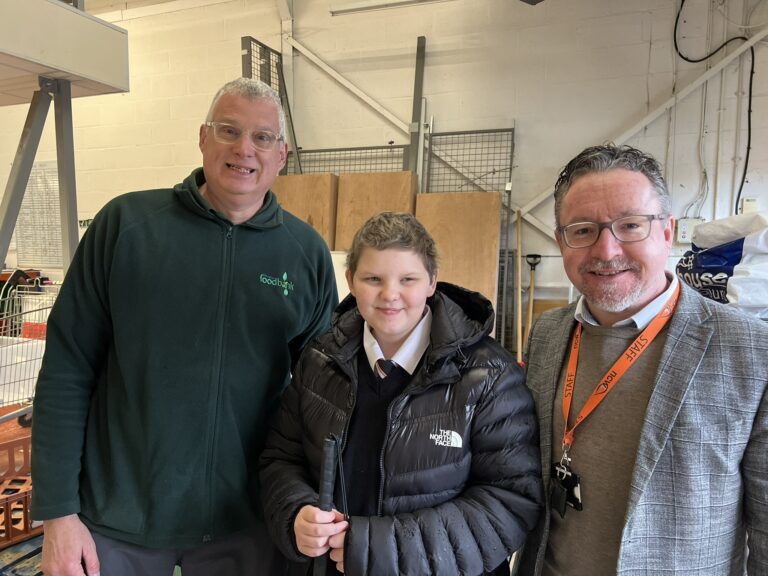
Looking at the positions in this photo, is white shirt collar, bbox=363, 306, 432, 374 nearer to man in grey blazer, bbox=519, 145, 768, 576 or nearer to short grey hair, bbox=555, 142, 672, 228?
man in grey blazer, bbox=519, 145, 768, 576

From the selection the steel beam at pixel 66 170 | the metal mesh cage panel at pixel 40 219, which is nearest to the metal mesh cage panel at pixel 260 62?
the steel beam at pixel 66 170

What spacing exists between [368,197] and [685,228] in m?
2.13

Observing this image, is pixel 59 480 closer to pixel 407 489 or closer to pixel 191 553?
pixel 191 553

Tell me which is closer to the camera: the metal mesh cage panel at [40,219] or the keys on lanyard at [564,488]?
the keys on lanyard at [564,488]

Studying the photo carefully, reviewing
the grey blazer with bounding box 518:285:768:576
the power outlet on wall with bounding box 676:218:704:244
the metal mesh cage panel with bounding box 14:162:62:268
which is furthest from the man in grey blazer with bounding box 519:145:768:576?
the metal mesh cage panel with bounding box 14:162:62:268

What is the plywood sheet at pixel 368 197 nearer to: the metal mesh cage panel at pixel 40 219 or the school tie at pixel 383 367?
the school tie at pixel 383 367

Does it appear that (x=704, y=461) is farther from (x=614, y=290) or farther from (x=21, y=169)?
(x=21, y=169)

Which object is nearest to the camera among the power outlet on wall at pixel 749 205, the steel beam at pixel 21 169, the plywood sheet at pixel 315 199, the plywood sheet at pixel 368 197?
the steel beam at pixel 21 169

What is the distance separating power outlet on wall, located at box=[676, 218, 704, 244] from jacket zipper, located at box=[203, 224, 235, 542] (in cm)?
306

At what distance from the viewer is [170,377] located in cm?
116

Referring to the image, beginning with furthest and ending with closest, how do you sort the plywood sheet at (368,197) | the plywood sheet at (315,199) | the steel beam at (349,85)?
the steel beam at (349,85)
the plywood sheet at (315,199)
the plywood sheet at (368,197)

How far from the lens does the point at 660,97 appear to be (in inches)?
128

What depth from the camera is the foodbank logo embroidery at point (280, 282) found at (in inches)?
49.8

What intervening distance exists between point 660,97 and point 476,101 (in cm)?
122
